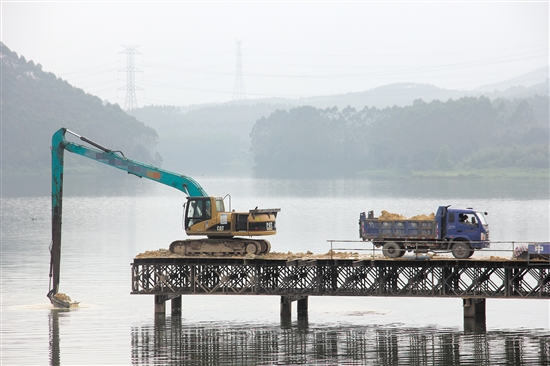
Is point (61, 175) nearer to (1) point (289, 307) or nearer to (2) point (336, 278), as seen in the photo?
(1) point (289, 307)

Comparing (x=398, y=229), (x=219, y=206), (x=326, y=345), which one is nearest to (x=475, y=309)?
(x=398, y=229)

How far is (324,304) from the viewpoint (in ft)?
177

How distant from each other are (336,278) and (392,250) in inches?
118

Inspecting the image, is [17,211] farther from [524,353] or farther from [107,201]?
[524,353]

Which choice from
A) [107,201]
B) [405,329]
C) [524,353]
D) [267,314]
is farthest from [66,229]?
[524,353]

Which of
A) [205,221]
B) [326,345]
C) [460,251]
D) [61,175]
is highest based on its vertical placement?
[61,175]

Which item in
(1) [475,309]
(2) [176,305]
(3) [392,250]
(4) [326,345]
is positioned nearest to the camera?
(4) [326,345]

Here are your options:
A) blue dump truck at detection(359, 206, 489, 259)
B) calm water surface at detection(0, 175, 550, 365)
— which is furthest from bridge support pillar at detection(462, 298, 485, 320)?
blue dump truck at detection(359, 206, 489, 259)

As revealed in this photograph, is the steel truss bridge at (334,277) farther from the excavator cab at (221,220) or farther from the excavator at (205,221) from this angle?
the excavator cab at (221,220)

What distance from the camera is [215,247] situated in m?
48.2

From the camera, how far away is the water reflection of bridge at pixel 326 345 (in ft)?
135

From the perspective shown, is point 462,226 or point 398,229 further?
point 462,226

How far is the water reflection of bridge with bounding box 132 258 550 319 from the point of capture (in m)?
44.6

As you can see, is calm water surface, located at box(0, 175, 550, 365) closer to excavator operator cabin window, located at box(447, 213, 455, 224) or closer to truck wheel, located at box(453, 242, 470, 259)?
truck wheel, located at box(453, 242, 470, 259)
